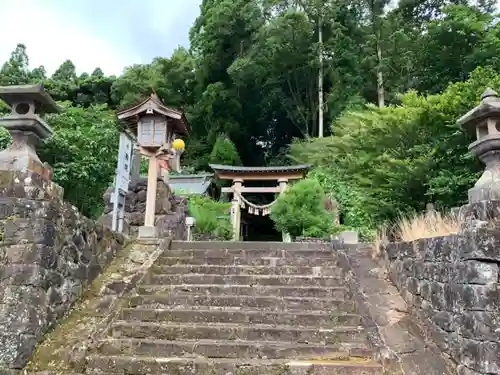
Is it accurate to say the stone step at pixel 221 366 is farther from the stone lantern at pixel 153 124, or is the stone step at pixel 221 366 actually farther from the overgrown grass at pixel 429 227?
the stone lantern at pixel 153 124

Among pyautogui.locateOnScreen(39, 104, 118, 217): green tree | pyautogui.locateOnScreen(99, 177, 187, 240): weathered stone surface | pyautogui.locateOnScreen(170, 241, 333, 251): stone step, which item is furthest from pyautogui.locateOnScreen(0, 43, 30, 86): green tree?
pyautogui.locateOnScreen(170, 241, 333, 251): stone step

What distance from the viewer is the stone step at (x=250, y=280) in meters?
5.56

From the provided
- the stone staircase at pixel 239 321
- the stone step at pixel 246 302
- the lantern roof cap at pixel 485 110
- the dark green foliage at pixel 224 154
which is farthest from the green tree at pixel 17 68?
the lantern roof cap at pixel 485 110

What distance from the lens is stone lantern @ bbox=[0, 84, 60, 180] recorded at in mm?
4309

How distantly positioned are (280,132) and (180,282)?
74.6ft

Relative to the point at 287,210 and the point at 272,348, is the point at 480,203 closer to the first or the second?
the point at 272,348

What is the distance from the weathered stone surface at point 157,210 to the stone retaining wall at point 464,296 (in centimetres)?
688

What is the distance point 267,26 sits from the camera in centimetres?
2358

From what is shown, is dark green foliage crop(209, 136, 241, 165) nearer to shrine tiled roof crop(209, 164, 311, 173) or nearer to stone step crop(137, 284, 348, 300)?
shrine tiled roof crop(209, 164, 311, 173)

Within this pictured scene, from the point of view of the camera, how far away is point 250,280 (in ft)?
18.4

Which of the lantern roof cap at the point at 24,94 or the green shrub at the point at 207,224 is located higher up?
the lantern roof cap at the point at 24,94

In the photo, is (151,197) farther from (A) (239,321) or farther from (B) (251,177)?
(B) (251,177)

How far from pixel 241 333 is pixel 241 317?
1.04 feet

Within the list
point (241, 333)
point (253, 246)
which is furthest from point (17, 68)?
point (241, 333)
